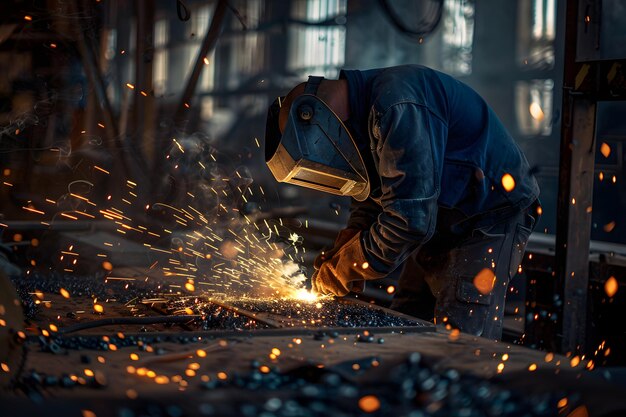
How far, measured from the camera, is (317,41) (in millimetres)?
9148

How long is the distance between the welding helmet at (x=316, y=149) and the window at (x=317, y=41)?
18.9 feet

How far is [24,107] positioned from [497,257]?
3536 millimetres

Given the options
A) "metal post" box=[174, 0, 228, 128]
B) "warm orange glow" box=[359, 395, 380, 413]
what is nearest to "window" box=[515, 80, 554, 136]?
"metal post" box=[174, 0, 228, 128]

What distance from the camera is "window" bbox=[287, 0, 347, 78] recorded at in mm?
8828

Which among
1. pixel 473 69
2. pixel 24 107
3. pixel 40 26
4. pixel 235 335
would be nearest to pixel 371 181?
pixel 235 335

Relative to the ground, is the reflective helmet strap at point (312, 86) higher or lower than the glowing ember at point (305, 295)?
higher

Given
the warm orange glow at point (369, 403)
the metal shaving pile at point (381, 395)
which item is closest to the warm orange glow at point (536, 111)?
the metal shaving pile at point (381, 395)

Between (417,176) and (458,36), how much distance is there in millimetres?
5434

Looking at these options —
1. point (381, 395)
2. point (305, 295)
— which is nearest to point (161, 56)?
point (305, 295)

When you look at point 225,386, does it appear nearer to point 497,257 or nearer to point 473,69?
point 497,257

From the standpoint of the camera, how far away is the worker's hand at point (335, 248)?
336cm

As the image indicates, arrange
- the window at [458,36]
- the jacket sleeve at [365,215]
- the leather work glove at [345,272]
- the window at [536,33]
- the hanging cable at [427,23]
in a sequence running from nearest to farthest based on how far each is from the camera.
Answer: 1. the leather work glove at [345,272]
2. the jacket sleeve at [365,215]
3. the window at [536,33]
4. the hanging cable at [427,23]
5. the window at [458,36]

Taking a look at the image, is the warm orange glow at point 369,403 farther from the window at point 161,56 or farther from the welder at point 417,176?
the window at point 161,56

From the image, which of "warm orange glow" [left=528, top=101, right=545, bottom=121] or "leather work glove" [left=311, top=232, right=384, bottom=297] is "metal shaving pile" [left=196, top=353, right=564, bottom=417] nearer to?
"leather work glove" [left=311, top=232, right=384, bottom=297]
